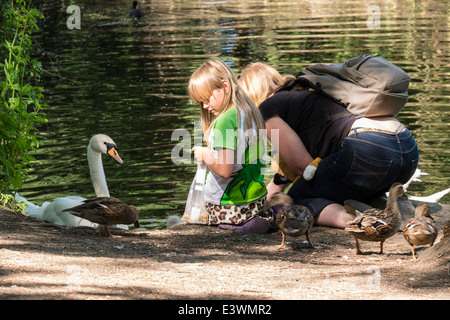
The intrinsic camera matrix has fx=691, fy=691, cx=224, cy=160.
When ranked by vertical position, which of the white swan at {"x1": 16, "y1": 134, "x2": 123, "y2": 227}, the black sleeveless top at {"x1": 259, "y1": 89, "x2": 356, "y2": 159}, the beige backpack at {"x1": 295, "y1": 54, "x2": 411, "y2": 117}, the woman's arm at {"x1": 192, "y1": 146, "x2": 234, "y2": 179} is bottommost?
the white swan at {"x1": 16, "y1": 134, "x2": 123, "y2": 227}

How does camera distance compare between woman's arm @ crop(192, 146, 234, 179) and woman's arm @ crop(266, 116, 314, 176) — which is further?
woman's arm @ crop(266, 116, 314, 176)

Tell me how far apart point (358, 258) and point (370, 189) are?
3.63 feet

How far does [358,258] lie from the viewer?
18.6 ft

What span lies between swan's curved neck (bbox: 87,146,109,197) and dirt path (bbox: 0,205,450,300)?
4.44 feet

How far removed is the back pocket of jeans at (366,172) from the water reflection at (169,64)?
2789 mm

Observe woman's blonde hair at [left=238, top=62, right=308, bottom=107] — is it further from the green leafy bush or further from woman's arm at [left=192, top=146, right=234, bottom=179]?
the green leafy bush

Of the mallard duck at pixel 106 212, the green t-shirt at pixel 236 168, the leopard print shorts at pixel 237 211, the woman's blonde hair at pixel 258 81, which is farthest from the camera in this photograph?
the woman's blonde hair at pixel 258 81

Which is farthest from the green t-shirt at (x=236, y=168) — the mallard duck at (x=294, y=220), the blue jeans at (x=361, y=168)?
the mallard duck at (x=294, y=220)

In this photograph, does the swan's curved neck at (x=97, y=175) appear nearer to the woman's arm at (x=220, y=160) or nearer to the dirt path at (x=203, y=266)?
the dirt path at (x=203, y=266)

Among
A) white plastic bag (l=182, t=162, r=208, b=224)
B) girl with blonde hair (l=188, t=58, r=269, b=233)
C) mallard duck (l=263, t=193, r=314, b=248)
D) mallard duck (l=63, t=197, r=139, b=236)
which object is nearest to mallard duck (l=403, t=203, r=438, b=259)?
mallard duck (l=263, t=193, r=314, b=248)

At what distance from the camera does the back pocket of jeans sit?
20.9 ft

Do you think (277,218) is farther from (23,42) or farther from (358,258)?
(23,42)

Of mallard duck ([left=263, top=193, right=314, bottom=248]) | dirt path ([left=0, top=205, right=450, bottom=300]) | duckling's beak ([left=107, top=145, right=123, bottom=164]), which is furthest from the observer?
duckling's beak ([left=107, top=145, right=123, bottom=164])

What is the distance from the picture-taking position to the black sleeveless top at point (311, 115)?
22.6ft
